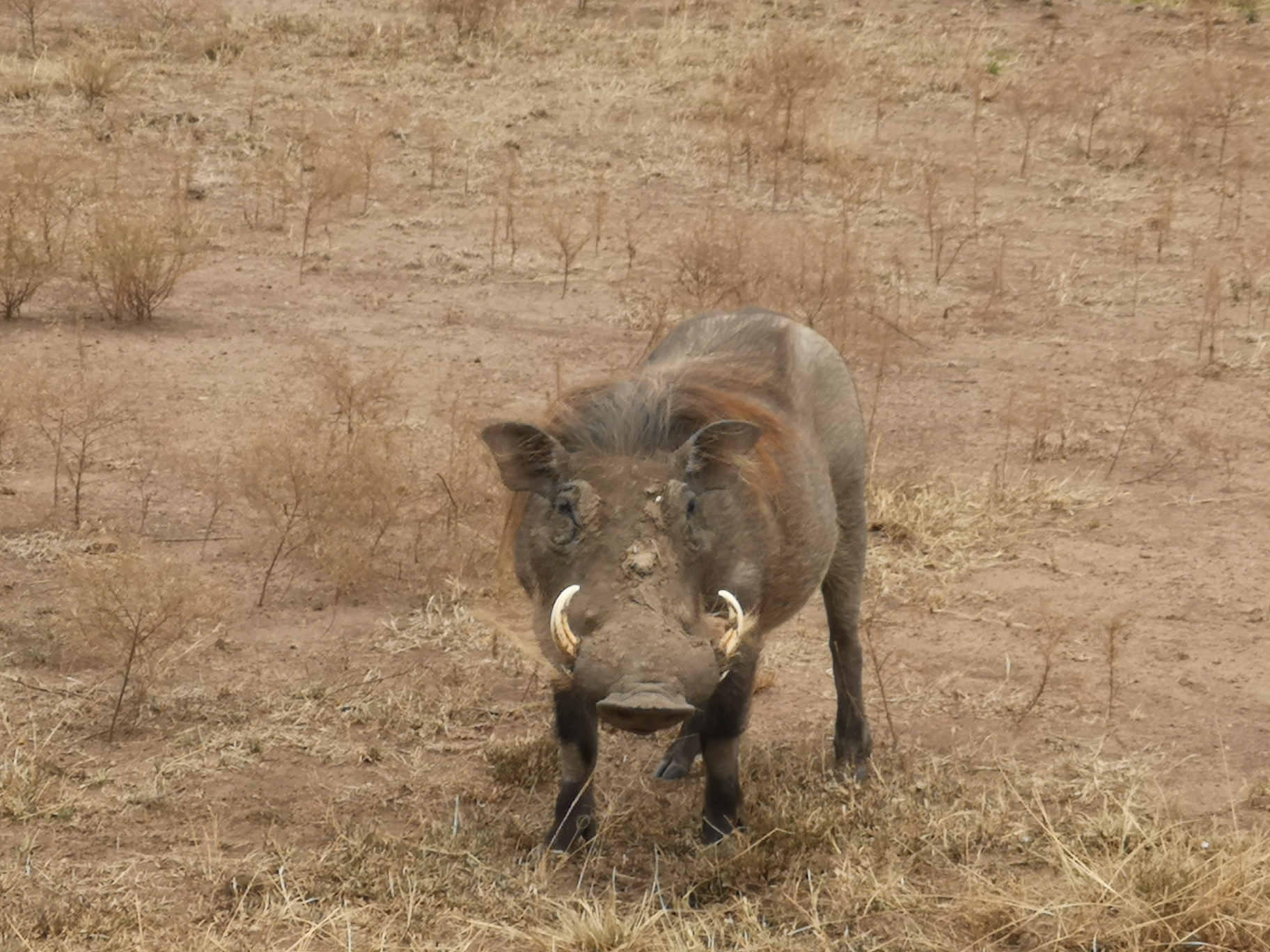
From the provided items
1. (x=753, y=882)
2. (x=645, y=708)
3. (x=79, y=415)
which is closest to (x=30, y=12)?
(x=79, y=415)

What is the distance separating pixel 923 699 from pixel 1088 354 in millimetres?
3780

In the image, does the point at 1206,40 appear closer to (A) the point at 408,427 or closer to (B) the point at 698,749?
(A) the point at 408,427

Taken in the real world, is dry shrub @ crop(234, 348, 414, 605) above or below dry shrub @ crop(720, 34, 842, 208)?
below

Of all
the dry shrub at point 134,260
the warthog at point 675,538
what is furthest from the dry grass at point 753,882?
the dry shrub at point 134,260

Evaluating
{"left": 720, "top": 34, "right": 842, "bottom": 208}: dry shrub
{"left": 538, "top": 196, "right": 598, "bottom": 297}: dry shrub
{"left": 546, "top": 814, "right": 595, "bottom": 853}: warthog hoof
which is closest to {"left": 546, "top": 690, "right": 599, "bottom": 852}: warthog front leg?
{"left": 546, "top": 814, "right": 595, "bottom": 853}: warthog hoof

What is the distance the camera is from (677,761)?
4598mm

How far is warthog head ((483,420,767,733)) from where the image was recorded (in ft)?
11.2

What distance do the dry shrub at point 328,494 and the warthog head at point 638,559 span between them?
1710mm

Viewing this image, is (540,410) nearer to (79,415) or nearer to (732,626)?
(79,415)

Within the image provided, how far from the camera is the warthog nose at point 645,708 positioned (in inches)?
130

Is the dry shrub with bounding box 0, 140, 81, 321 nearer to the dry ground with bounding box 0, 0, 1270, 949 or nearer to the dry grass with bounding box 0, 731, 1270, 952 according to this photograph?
the dry ground with bounding box 0, 0, 1270, 949

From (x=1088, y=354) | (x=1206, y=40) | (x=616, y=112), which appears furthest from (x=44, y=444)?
(x=1206, y=40)

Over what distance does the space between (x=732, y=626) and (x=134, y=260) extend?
518 centimetres

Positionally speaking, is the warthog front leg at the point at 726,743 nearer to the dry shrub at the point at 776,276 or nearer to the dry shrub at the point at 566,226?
the dry shrub at the point at 776,276
